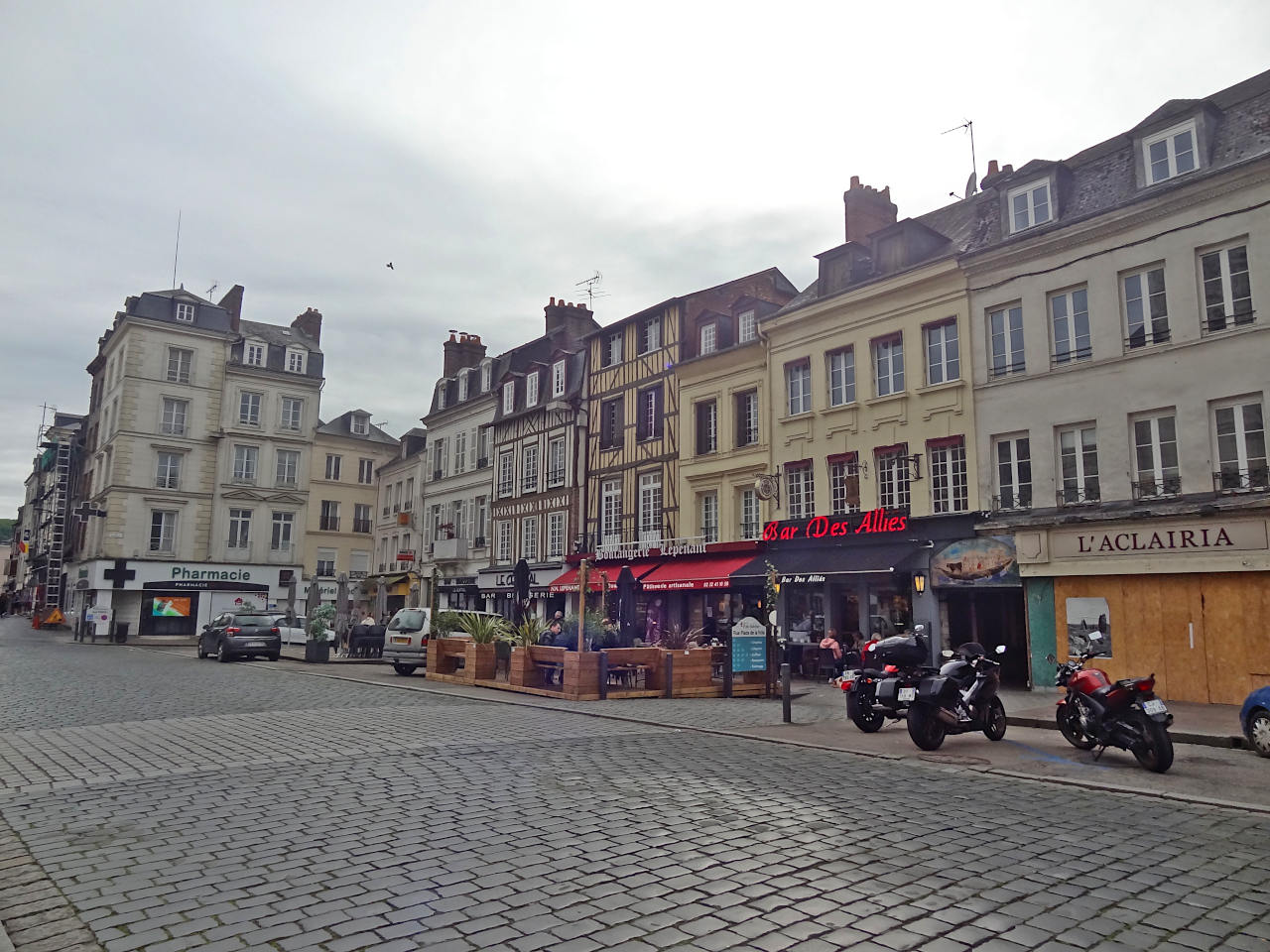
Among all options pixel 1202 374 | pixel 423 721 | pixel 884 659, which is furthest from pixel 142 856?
pixel 1202 374

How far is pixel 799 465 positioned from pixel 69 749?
17.9 metres

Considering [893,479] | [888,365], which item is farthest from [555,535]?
[888,365]

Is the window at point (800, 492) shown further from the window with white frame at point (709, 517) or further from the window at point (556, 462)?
the window at point (556, 462)

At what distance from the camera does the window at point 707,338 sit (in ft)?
89.3

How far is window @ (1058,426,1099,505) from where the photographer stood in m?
17.3

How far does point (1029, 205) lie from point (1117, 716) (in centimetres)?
1385

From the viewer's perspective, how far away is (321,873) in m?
4.61

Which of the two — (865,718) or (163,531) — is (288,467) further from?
(865,718)

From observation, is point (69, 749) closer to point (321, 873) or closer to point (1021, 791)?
point (321, 873)

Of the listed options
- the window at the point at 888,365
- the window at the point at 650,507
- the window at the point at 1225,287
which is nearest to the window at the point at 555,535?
the window at the point at 650,507

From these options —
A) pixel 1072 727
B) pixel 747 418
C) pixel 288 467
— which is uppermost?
pixel 288 467

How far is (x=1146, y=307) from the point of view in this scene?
1689 centimetres

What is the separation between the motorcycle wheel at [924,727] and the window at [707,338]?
1846cm

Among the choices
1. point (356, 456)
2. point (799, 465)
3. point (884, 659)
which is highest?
point (356, 456)
